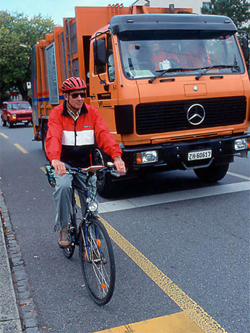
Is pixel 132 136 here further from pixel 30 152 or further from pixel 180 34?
pixel 30 152

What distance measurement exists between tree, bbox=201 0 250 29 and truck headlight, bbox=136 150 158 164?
32650 mm

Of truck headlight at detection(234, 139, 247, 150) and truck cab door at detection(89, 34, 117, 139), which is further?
truck headlight at detection(234, 139, 247, 150)

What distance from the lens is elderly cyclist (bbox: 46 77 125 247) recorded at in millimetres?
3922

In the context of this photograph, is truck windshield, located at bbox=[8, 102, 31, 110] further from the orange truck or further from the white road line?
the white road line

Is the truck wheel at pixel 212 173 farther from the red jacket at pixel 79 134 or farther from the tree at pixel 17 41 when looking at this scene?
the tree at pixel 17 41

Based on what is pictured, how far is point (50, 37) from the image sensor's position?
9797 mm

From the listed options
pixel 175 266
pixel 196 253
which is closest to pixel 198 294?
pixel 175 266

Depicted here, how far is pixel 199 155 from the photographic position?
21.6 ft

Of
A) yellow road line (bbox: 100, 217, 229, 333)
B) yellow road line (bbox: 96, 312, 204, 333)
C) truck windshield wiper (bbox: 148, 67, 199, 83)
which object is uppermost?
truck windshield wiper (bbox: 148, 67, 199, 83)

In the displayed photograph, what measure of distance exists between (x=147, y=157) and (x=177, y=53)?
1.70m

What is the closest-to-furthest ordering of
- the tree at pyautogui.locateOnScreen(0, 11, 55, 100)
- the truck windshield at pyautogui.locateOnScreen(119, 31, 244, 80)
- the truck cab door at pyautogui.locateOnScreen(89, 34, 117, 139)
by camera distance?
the truck windshield at pyautogui.locateOnScreen(119, 31, 244, 80) < the truck cab door at pyautogui.locateOnScreen(89, 34, 117, 139) < the tree at pyautogui.locateOnScreen(0, 11, 55, 100)

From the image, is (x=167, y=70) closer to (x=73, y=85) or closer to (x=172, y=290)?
(x=73, y=85)

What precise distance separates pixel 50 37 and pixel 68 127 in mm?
6452

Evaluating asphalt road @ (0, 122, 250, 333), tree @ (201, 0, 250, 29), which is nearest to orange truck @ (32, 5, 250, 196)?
asphalt road @ (0, 122, 250, 333)
